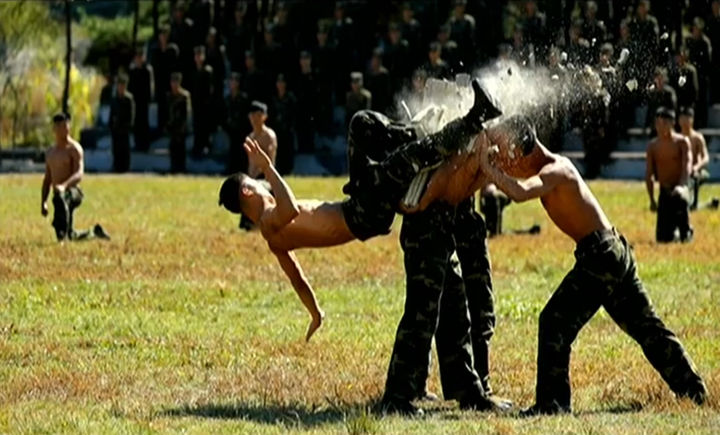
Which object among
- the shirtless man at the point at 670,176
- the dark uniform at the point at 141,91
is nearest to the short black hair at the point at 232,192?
the shirtless man at the point at 670,176

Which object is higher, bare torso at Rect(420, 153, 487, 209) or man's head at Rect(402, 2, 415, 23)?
bare torso at Rect(420, 153, 487, 209)

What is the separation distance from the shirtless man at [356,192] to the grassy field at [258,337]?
0.95 metres

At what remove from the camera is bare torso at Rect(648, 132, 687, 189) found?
23750 mm

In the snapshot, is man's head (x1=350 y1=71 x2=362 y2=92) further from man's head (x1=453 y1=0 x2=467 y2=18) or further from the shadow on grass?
the shadow on grass

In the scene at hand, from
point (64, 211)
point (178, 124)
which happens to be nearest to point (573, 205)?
point (64, 211)

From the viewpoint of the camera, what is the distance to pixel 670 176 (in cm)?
2397

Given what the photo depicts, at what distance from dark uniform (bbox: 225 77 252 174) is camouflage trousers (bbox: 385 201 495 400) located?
2775cm

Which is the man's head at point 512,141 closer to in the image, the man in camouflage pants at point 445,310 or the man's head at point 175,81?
the man in camouflage pants at point 445,310

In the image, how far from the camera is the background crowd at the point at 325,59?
35406 mm

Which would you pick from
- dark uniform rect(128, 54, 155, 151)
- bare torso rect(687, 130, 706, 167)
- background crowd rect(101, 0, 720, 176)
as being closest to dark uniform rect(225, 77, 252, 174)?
background crowd rect(101, 0, 720, 176)

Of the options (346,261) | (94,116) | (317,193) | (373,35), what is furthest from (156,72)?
(346,261)

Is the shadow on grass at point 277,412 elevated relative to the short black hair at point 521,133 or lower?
lower

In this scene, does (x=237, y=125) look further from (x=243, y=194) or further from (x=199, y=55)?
(x=243, y=194)

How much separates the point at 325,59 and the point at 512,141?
2867cm
